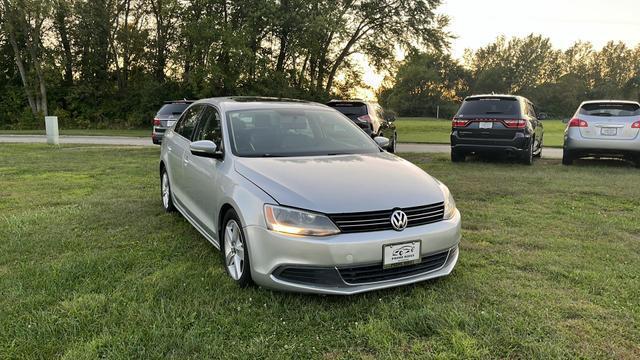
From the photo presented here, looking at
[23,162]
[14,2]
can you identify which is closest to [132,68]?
[14,2]

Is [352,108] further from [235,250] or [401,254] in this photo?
[401,254]

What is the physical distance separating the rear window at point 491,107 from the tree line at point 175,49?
17.2 meters

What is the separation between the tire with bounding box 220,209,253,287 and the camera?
359 cm

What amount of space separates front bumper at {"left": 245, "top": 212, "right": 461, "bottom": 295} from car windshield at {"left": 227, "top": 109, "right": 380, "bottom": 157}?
3.74ft

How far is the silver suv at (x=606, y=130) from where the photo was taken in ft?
33.9

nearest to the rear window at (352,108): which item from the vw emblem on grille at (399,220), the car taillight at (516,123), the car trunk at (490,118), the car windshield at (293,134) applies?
the car trunk at (490,118)

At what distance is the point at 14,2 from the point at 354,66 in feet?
72.4

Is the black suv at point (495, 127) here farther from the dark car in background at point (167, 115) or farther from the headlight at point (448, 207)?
the dark car in background at point (167, 115)

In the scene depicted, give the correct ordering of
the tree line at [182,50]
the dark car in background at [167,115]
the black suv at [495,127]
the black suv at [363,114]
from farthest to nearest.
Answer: the tree line at [182,50] < the dark car in background at [167,115] < the black suv at [363,114] < the black suv at [495,127]

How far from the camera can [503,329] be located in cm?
309

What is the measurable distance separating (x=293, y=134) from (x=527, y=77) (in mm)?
97665

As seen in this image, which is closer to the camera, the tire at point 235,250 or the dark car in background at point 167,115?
the tire at point 235,250

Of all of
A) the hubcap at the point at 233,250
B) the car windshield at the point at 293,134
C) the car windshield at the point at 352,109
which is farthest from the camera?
the car windshield at the point at 352,109

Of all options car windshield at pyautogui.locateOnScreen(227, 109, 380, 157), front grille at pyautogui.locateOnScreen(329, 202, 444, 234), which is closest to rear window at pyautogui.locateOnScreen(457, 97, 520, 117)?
car windshield at pyautogui.locateOnScreen(227, 109, 380, 157)
